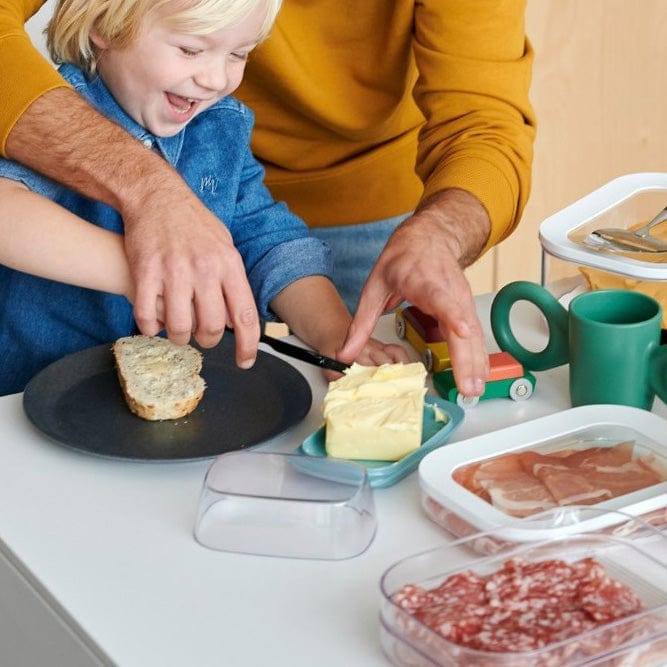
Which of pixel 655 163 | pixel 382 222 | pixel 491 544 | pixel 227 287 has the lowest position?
pixel 655 163

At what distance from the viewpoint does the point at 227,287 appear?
1.12m

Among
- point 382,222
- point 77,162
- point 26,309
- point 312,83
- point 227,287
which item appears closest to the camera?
point 227,287

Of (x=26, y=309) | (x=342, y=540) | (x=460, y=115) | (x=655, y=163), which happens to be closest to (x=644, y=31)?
(x=655, y=163)

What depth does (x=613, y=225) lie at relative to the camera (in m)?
1.30

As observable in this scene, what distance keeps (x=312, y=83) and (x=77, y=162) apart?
1.76 feet

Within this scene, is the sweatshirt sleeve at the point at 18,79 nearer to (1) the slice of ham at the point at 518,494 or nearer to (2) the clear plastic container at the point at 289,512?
(2) the clear plastic container at the point at 289,512

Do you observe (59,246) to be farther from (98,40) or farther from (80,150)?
(98,40)

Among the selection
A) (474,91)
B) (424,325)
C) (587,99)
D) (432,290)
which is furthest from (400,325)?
(587,99)

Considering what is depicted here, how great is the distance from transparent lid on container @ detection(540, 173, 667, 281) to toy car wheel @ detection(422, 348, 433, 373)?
170 mm

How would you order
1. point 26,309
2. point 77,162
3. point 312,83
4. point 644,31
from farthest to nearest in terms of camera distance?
point 644,31 < point 312,83 < point 26,309 < point 77,162

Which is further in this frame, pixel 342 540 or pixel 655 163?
pixel 655 163

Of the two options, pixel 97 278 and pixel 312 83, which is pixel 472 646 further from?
pixel 312 83

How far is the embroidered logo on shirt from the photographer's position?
5.03 feet

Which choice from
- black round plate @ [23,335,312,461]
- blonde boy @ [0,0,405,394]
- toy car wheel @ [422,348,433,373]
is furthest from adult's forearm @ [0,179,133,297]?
toy car wheel @ [422,348,433,373]
